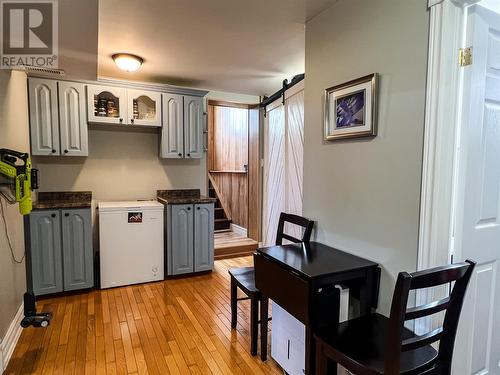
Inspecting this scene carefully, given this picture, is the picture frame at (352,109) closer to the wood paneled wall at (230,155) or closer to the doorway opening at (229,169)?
the doorway opening at (229,169)

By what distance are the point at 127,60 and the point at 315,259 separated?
8.58ft

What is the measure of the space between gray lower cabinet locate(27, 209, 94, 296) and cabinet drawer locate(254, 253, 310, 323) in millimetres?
2105

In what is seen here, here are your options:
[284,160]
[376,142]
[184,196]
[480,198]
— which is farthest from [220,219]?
[480,198]

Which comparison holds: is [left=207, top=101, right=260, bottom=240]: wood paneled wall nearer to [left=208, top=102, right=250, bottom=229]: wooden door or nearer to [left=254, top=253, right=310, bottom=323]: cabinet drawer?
[left=208, top=102, right=250, bottom=229]: wooden door

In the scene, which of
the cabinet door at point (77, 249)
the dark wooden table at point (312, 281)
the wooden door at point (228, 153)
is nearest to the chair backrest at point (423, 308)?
the dark wooden table at point (312, 281)

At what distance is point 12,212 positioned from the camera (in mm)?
2363

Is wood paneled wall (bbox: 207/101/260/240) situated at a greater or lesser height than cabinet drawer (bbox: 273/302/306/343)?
greater

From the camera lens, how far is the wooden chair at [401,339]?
3.55ft

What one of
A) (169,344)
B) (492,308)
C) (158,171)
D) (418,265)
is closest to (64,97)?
(158,171)

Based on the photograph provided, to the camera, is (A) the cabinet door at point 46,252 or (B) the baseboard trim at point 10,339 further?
(A) the cabinet door at point 46,252

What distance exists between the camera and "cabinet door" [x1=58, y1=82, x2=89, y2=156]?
A: 314 centimetres

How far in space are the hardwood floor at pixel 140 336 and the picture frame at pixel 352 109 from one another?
165 cm

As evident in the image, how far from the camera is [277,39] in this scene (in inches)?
103

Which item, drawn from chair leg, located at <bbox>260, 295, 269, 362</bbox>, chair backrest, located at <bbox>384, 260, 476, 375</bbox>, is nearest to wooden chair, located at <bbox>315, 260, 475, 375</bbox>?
chair backrest, located at <bbox>384, 260, 476, 375</bbox>
